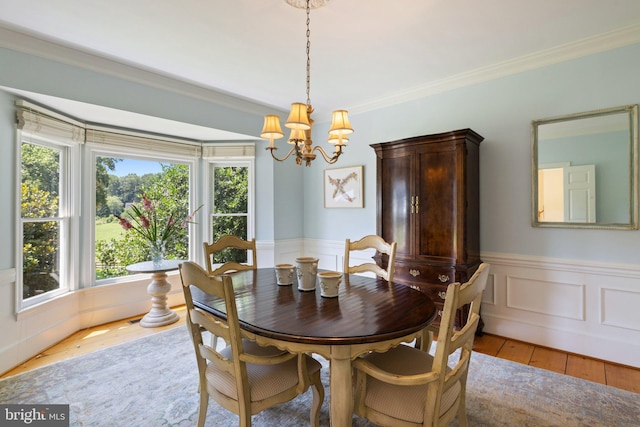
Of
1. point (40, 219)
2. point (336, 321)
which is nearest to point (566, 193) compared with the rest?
point (336, 321)

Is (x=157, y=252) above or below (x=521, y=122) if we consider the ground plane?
below

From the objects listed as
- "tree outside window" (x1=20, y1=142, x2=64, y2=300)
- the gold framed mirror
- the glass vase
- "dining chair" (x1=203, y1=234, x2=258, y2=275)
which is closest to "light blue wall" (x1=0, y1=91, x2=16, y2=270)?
"tree outside window" (x1=20, y1=142, x2=64, y2=300)

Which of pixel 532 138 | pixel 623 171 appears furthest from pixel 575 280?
pixel 532 138

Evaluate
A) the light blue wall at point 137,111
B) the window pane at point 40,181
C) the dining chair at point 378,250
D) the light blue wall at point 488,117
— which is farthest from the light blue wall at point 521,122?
the window pane at point 40,181

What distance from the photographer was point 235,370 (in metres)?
1.37

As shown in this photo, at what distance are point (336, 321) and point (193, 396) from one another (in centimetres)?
136

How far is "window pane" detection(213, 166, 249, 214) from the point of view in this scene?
4414 mm

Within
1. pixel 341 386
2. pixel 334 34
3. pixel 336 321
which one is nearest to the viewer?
pixel 341 386

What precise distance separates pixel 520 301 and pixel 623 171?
135 cm

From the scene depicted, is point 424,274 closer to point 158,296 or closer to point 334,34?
point 334,34

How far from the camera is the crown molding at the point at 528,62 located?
8.00 ft

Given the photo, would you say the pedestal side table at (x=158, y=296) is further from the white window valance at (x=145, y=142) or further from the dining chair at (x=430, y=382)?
the dining chair at (x=430, y=382)

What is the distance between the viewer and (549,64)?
2760 mm

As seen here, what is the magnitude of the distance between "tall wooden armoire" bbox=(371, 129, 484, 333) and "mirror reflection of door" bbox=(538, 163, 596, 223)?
0.54m
